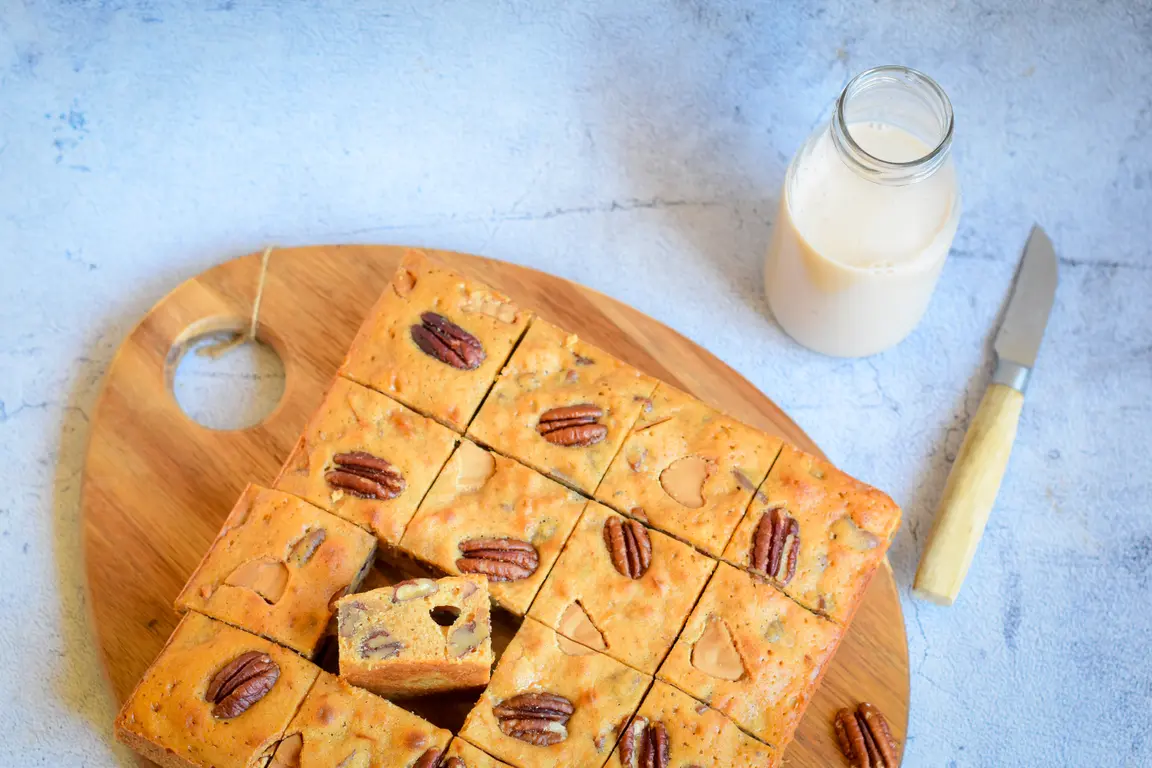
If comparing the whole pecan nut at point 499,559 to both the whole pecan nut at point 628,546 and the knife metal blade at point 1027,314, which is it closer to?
the whole pecan nut at point 628,546

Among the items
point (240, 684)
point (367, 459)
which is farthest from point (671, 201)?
point (240, 684)

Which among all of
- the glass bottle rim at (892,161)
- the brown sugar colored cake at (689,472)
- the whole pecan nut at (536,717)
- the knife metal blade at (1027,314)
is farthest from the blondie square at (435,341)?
the knife metal blade at (1027,314)

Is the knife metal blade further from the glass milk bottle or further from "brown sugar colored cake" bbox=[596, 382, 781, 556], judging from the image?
"brown sugar colored cake" bbox=[596, 382, 781, 556]

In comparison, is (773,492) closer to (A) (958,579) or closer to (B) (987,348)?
(A) (958,579)

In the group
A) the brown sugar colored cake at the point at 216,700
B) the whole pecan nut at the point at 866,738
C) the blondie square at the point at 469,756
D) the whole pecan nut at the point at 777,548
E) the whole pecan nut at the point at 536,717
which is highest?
the whole pecan nut at the point at 777,548

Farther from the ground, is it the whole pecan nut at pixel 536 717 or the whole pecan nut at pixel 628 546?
the whole pecan nut at pixel 628 546

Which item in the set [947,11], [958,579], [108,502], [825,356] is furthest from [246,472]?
[947,11]

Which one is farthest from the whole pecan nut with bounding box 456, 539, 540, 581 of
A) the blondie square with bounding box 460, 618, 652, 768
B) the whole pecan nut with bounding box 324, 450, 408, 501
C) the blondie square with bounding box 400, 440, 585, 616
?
the whole pecan nut with bounding box 324, 450, 408, 501
